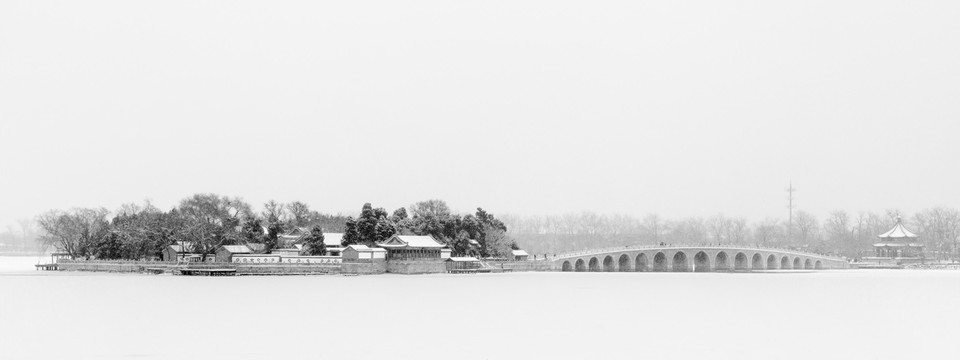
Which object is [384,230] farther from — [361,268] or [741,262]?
[741,262]

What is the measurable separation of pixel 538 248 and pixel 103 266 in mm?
78745

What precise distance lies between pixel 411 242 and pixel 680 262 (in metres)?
29.7

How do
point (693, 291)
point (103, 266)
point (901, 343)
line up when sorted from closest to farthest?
point (901, 343) < point (693, 291) < point (103, 266)

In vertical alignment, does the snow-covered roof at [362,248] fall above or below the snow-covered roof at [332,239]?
below

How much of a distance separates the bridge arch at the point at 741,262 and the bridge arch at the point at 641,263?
29.5 feet

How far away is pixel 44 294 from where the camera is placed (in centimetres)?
4472

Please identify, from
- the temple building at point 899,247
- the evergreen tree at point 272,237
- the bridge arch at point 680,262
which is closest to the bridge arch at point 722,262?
the bridge arch at point 680,262

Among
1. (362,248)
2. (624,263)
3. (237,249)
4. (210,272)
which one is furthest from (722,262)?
(210,272)

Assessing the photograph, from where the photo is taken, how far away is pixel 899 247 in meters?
102

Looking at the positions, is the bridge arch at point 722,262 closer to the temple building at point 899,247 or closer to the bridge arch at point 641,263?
the bridge arch at point 641,263

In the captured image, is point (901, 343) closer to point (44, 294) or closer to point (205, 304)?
point (205, 304)

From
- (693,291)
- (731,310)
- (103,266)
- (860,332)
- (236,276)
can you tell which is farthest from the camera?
(103,266)

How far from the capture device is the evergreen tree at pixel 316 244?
238 feet

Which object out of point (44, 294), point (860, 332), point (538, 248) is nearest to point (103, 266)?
point (44, 294)
